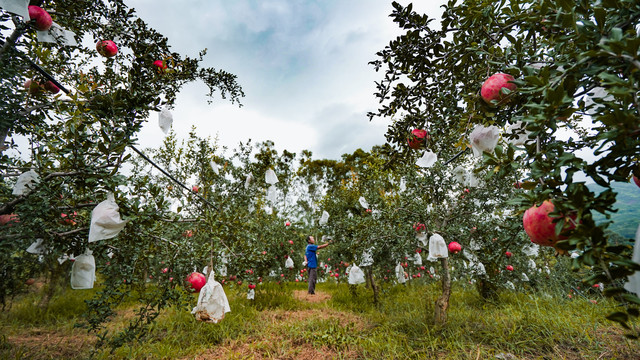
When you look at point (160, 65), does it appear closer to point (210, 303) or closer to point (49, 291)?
point (210, 303)

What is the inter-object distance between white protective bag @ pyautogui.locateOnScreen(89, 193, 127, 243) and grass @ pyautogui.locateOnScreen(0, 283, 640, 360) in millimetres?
1485

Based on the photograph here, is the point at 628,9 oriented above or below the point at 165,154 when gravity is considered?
below

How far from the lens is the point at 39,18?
181 centimetres

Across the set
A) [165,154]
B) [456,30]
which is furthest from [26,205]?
[165,154]

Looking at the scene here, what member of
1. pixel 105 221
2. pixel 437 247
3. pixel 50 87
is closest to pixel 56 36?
pixel 50 87

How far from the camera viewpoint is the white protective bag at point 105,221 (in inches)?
58.4

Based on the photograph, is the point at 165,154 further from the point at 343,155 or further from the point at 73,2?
the point at 343,155

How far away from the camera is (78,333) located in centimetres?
385

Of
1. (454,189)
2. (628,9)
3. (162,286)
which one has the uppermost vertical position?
(454,189)

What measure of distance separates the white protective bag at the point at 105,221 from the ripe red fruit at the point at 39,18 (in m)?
1.52

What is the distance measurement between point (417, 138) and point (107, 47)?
2847 mm

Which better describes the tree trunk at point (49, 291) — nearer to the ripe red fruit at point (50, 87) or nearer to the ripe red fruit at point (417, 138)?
the ripe red fruit at point (50, 87)

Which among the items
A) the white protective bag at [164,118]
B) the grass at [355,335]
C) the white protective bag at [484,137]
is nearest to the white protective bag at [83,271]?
the grass at [355,335]

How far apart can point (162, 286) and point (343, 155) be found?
13.4 metres
